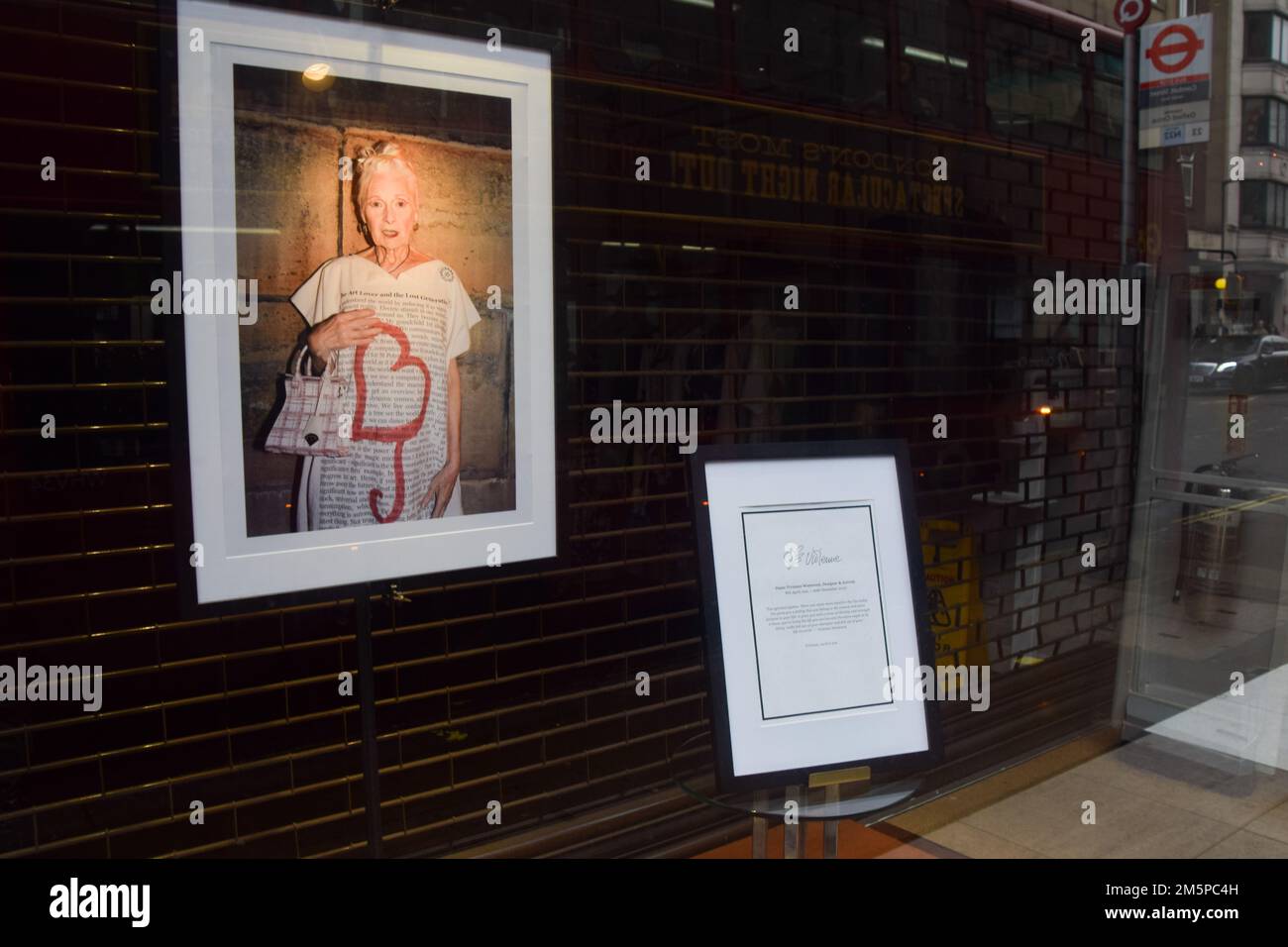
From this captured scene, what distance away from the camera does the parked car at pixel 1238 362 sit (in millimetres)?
3971

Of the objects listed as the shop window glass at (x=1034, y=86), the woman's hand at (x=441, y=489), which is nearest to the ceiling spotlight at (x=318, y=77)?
the woman's hand at (x=441, y=489)

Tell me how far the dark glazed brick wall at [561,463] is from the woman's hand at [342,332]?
43cm

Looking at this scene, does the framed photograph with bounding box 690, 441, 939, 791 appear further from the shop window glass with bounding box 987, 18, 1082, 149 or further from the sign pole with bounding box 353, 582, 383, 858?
the shop window glass with bounding box 987, 18, 1082, 149

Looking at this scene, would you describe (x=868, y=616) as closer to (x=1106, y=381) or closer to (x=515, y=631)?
(x=515, y=631)

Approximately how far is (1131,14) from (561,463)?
3.41m

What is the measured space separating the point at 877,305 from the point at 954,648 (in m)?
1.42

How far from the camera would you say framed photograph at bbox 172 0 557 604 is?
189 centimetres

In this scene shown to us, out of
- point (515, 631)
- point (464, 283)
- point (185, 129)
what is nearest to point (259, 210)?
point (185, 129)

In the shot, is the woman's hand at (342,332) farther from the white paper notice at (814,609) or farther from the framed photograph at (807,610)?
the white paper notice at (814,609)

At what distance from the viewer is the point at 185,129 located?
1.85 m

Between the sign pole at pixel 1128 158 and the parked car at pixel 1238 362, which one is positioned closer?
the parked car at pixel 1238 362

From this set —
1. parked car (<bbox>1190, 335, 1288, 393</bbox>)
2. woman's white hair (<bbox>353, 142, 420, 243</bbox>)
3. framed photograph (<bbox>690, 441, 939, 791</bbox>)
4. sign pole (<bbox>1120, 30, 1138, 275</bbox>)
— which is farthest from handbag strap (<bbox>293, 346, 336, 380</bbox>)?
sign pole (<bbox>1120, 30, 1138, 275</bbox>)

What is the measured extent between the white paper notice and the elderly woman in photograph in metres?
0.67

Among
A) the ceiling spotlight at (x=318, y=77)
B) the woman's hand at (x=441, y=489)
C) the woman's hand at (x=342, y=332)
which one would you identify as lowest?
the woman's hand at (x=441, y=489)
